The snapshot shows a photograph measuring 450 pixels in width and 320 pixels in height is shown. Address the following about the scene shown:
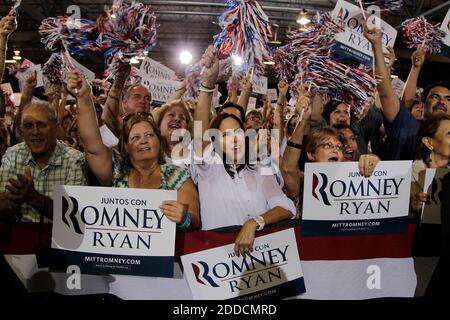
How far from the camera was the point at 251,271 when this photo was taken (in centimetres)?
233

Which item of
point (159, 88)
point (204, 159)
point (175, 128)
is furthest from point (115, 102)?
point (159, 88)

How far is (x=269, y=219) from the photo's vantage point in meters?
2.32

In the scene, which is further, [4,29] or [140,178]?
[4,29]

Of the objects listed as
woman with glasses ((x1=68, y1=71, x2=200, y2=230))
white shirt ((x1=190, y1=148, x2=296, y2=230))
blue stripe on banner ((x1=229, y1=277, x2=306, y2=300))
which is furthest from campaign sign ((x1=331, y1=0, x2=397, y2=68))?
blue stripe on banner ((x1=229, y1=277, x2=306, y2=300))

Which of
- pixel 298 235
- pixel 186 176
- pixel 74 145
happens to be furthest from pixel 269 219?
pixel 74 145

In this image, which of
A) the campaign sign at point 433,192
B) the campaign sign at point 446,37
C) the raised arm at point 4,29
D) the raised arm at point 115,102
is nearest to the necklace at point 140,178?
the raised arm at point 115,102

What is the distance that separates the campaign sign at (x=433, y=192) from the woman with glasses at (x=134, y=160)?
4.02 ft

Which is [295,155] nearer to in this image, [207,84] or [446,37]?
[207,84]

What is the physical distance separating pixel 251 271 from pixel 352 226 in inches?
23.4

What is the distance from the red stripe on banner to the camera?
2301 mm

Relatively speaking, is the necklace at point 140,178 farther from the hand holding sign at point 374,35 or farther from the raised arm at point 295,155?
the hand holding sign at point 374,35
